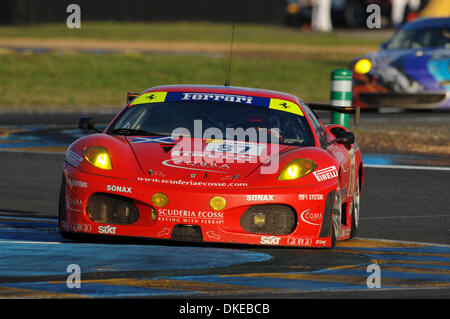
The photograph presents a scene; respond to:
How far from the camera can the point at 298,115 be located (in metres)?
9.19

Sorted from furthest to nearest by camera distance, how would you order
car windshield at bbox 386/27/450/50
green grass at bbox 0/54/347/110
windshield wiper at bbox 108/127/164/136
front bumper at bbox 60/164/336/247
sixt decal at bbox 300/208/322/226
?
green grass at bbox 0/54/347/110 < car windshield at bbox 386/27/450/50 < windshield wiper at bbox 108/127/164/136 < sixt decal at bbox 300/208/322/226 < front bumper at bbox 60/164/336/247

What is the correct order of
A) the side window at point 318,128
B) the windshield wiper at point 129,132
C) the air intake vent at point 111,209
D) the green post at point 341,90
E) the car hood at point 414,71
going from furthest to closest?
the car hood at point 414,71 < the green post at point 341,90 < the side window at point 318,128 < the windshield wiper at point 129,132 < the air intake vent at point 111,209

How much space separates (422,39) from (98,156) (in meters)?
13.2

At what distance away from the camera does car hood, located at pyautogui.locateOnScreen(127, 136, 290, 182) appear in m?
7.80

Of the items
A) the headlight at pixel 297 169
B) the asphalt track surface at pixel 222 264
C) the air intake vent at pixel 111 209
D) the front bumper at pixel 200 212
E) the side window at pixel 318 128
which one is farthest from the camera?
the side window at pixel 318 128

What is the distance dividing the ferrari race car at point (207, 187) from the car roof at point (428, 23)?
40.9 ft

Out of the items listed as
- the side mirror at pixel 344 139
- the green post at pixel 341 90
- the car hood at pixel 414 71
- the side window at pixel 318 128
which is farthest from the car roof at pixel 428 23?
the side mirror at pixel 344 139

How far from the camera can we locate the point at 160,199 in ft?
25.0

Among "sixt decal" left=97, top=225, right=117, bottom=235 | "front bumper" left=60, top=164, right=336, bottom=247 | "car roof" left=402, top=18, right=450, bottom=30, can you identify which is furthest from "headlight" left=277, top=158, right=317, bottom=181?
"car roof" left=402, top=18, right=450, bottom=30

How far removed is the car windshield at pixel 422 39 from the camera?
20281 millimetres

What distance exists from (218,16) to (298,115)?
47.1 metres

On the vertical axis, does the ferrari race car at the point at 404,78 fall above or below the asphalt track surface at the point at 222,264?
above

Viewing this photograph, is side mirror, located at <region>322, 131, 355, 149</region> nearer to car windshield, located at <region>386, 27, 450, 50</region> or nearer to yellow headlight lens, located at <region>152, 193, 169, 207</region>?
yellow headlight lens, located at <region>152, 193, 169, 207</region>

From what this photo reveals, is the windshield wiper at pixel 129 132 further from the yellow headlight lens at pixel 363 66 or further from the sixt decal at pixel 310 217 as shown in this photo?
the yellow headlight lens at pixel 363 66
